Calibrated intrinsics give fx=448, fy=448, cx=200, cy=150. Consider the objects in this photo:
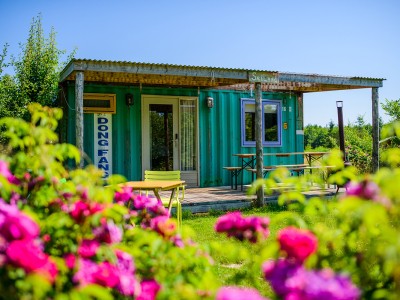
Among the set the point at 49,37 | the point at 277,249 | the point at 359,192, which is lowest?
the point at 277,249

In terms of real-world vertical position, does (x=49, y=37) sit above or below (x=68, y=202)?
above

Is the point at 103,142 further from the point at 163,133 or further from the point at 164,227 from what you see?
the point at 164,227

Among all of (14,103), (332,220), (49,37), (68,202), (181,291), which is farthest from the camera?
(49,37)

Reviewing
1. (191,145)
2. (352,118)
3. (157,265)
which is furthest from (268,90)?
(352,118)

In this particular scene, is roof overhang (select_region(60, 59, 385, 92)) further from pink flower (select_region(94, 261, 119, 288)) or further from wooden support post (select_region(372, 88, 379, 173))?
pink flower (select_region(94, 261, 119, 288))

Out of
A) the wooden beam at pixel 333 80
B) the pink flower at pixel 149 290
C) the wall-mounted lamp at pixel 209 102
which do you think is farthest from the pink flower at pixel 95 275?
the wall-mounted lamp at pixel 209 102

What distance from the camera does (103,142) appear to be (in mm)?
9672

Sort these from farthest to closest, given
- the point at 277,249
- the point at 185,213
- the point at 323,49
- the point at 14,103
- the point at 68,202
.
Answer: the point at 323,49, the point at 14,103, the point at 185,213, the point at 68,202, the point at 277,249

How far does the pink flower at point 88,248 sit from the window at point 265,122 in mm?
9717

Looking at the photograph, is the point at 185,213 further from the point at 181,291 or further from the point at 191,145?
the point at 181,291

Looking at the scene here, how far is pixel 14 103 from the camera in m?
12.2

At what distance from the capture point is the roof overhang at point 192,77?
7.28m

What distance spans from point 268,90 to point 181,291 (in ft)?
34.9

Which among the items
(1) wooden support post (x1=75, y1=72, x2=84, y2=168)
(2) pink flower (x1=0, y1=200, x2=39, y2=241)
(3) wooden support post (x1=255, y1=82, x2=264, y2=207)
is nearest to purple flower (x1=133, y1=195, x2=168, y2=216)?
(2) pink flower (x1=0, y1=200, x2=39, y2=241)
